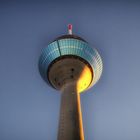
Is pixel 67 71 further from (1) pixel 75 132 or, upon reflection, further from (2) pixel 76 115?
(1) pixel 75 132

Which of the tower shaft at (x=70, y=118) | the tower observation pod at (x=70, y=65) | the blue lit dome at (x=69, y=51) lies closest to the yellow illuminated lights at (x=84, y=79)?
the tower observation pod at (x=70, y=65)

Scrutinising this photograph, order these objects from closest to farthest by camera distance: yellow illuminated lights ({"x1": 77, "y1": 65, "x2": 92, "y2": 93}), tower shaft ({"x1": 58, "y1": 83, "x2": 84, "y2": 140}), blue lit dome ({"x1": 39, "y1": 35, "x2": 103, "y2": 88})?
tower shaft ({"x1": 58, "y1": 83, "x2": 84, "y2": 140})
yellow illuminated lights ({"x1": 77, "y1": 65, "x2": 92, "y2": 93})
blue lit dome ({"x1": 39, "y1": 35, "x2": 103, "y2": 88})

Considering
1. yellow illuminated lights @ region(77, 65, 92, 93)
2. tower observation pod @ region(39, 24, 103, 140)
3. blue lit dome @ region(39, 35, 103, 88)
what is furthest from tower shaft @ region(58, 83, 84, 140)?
blue lit dome @ region(39, 35, 103, 88)

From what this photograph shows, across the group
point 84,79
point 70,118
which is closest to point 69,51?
point 84,79

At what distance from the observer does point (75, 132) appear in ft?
80.8

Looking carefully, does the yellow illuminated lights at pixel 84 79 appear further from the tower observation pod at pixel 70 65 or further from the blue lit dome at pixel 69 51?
the blue lit dome at pixel 69 51

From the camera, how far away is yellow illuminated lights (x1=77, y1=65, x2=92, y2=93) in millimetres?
37275

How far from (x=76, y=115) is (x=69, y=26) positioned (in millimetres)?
23469

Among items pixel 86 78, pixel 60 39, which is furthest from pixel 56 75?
pixel 60 39

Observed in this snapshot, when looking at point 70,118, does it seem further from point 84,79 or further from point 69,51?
point 69,51

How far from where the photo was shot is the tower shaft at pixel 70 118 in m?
24.4

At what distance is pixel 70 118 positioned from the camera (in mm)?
A: 26547

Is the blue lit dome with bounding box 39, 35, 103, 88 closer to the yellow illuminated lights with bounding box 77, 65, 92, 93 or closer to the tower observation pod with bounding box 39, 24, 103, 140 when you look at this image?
the tower observation pod with bounding box 39, 24, 103, 140

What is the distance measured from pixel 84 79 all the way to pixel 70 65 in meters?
3.46
